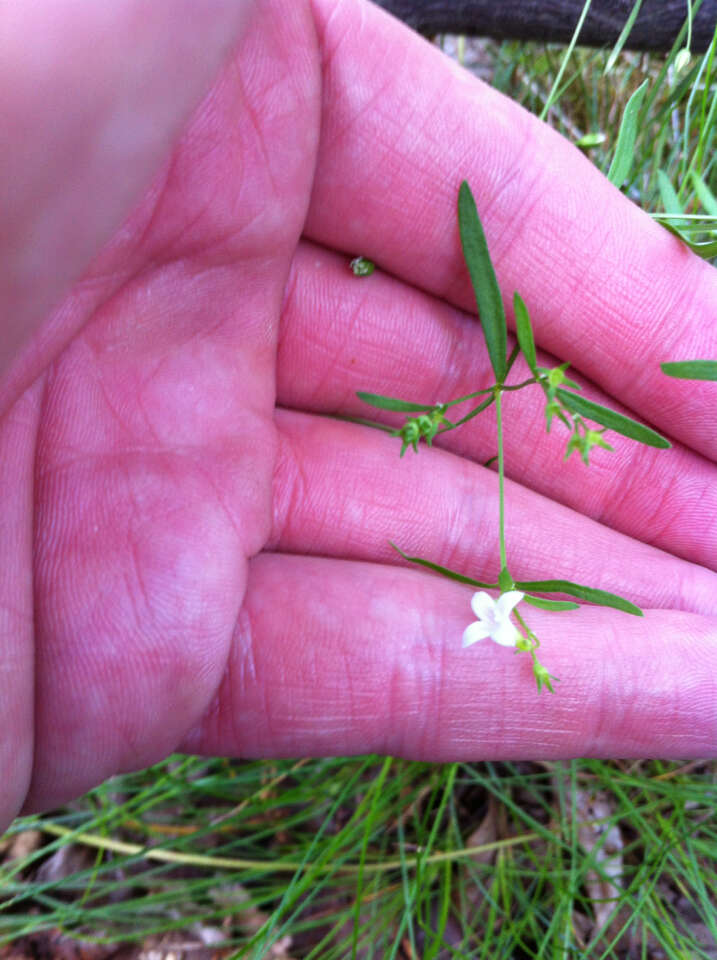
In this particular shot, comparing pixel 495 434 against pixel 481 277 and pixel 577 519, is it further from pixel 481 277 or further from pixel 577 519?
pixel 481 277

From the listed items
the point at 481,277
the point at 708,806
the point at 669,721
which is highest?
the point at 481,277

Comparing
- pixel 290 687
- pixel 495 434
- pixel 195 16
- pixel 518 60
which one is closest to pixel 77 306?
pixel 195 16

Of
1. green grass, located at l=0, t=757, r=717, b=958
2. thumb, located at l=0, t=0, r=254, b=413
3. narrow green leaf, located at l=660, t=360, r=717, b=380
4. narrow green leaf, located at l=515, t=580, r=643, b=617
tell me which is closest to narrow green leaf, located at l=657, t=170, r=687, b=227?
narrow green leaf, located at l=660, t=360, r=717, b=380

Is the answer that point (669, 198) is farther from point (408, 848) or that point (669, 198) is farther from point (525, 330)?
point (408, 848)

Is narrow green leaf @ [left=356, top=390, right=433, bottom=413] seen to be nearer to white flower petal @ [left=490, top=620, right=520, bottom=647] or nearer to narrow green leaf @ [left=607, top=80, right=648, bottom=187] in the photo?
white flower petal @ [left=490, top=620, right=520, bottom=647]

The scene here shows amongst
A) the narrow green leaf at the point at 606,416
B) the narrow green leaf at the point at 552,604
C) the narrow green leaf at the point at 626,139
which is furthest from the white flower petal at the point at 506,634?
the narrow green leaf at the point at 626,139

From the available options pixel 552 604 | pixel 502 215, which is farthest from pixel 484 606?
pixel 502 215

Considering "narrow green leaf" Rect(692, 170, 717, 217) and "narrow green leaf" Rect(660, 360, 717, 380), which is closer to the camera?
"narrow green leaf" Rect(660, 360, 717, 380)

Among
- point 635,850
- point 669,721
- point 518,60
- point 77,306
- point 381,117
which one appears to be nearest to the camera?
point 77,306
